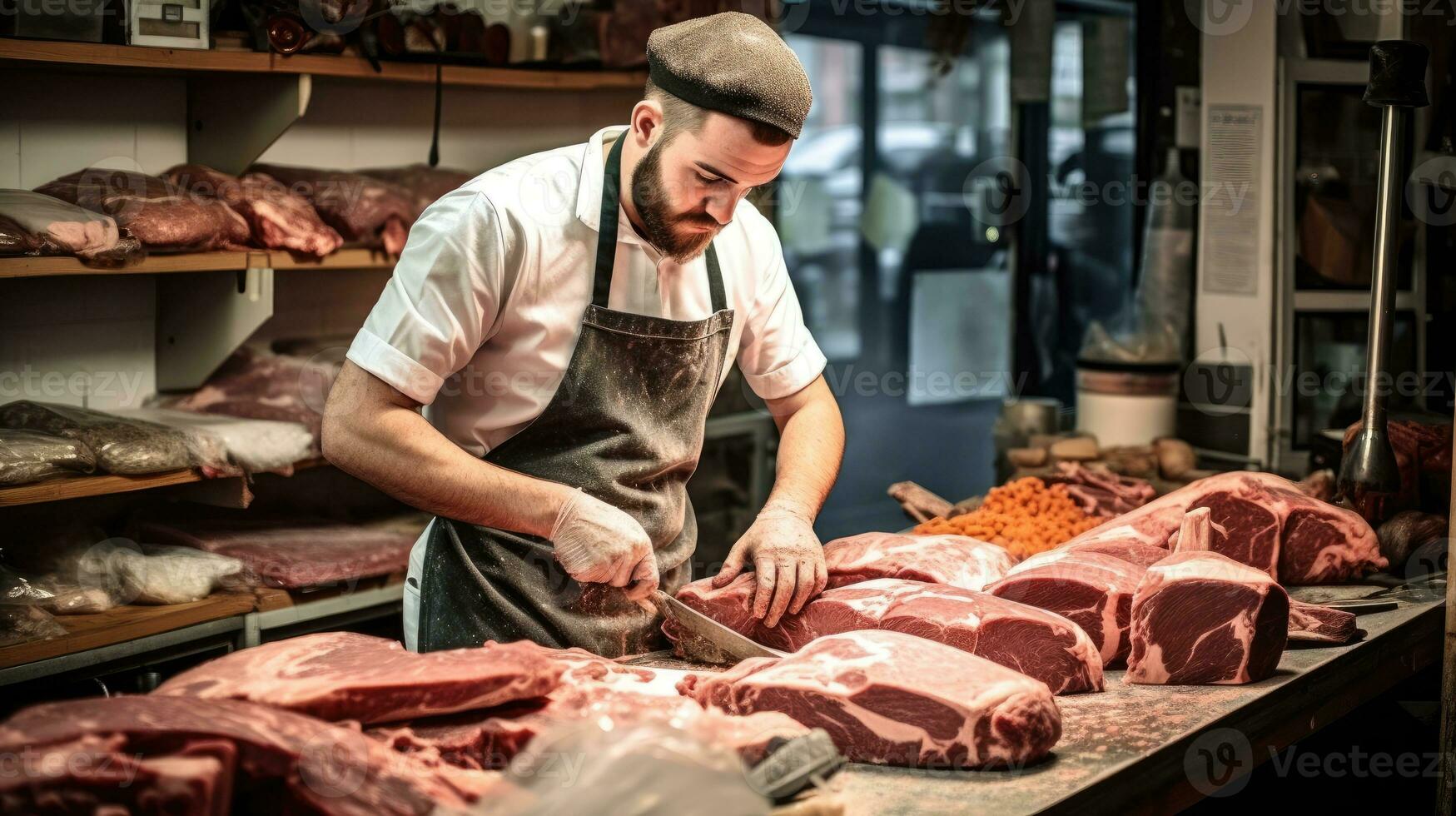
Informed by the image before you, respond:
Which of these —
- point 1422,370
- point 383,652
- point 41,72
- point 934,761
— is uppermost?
point 41,72

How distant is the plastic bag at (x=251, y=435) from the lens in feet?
11.8

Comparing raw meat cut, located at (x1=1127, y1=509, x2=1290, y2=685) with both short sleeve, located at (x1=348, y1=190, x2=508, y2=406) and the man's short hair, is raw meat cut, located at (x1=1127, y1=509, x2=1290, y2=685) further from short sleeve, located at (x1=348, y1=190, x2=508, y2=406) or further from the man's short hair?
short sleeve, located at (x1=348, y1=190, x2=508, y2=406)

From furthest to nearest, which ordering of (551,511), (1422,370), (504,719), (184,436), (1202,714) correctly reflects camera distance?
1. (1422,370)
2. (184,436)
3. (551,511)
4. (1202,714)
5. (504,719)

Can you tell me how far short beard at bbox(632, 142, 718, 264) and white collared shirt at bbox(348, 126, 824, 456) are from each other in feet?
0.25

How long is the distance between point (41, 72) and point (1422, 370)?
14.2 feet

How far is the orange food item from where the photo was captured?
9.96ft

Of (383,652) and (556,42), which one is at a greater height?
(556,42)

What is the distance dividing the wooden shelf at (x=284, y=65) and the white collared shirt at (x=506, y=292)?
4.66ft

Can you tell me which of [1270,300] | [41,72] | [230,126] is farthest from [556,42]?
[1270,300]

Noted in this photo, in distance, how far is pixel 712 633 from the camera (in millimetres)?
2230

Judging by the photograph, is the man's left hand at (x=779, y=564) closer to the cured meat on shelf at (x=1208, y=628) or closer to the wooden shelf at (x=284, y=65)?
the cured meat on shelf at (x=1208, y=628)

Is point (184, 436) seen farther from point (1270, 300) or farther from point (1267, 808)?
point (1270, 300)

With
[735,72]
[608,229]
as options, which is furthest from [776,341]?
[735,72]

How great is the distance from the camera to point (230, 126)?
12.8ft
